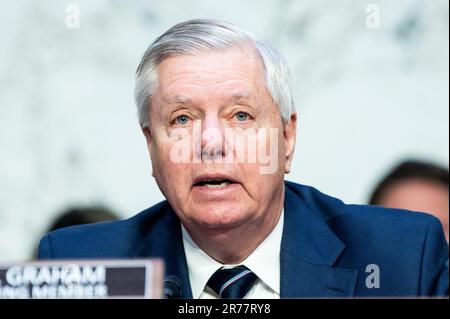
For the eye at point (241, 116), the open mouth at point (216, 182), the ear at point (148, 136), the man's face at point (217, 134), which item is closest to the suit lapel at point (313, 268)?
the man's face at point (217, 134)

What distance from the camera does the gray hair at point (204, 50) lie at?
292 cm

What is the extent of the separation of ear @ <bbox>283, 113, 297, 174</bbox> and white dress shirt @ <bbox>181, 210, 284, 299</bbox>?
6.6 inches

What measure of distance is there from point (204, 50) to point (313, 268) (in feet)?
2.19

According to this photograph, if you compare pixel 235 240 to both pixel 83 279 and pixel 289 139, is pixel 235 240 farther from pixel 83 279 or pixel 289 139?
pixel 83 279

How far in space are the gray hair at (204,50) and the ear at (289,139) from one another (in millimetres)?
25

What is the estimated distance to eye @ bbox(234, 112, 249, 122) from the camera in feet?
9.52

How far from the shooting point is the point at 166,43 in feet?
9.73

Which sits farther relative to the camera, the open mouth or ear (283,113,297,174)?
ear (283,113,297,174)

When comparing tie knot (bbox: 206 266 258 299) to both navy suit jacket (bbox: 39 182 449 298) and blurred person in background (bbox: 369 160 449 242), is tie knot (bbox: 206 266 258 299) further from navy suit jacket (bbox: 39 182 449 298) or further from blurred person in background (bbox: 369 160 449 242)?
blurred person in background (bbox: 369 160 449 242)

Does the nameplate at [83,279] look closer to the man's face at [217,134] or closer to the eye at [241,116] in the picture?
the man's face at [217,134]

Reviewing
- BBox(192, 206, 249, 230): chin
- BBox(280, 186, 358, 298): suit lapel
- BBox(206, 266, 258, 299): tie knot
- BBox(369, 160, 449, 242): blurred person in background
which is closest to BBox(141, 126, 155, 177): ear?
BBox(192, 206, 249, 230): chin

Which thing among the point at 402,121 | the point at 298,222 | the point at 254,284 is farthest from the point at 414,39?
the point at 254,284

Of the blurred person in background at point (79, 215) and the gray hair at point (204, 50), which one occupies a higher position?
the gray hair at point (204, 50)

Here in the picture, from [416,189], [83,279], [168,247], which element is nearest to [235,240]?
[168,247]
